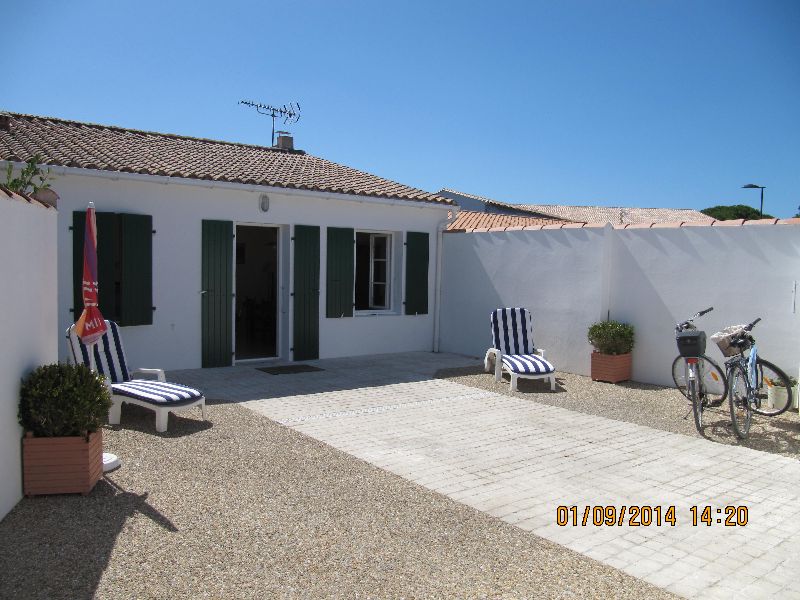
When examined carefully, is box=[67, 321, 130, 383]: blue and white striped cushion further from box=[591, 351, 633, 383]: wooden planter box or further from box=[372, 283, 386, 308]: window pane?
box=[591, 351, 633, 383]: wooden planter box

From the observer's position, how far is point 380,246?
41.1 ft

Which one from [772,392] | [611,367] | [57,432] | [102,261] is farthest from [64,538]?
[611,367]

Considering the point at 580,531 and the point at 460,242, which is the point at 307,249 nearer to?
the point at 460,242

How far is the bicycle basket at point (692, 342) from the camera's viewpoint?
6.82m

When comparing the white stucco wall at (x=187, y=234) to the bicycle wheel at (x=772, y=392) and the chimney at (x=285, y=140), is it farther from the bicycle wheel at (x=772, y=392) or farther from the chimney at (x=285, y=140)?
the bicycle wheel at (x=772, y=392)

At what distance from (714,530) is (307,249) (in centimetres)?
780

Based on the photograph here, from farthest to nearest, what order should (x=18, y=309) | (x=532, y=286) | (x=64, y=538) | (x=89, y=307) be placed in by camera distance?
(x=532, y=286) < (x=89, y=307) < (x=18, y=309) < (x=64, y=538)

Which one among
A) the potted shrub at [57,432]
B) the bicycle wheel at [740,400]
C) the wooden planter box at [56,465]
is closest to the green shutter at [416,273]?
the bicycle wheel at [740,400]

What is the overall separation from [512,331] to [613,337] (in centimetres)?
146

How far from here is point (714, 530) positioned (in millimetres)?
4348

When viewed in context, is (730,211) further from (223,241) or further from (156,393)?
(156,393)

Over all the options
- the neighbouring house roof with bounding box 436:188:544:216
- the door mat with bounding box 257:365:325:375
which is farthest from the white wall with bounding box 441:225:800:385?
the neighbouring house roof with bounding box 436:188:544:216

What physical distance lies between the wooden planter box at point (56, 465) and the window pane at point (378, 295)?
26.9 feet

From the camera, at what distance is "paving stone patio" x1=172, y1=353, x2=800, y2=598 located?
3914 mm
